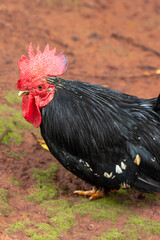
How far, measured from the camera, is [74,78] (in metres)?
7.58

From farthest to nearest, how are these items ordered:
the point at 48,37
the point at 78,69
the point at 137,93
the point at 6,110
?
the point at 48,37, the point at 78,69, the point at 137,93, the point at 6,110

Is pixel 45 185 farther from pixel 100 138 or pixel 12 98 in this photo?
pixel 12 98

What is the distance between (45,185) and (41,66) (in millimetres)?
1567

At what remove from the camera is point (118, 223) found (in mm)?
3990

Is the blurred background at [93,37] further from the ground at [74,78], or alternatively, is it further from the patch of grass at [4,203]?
the patch of grass at [4,203]

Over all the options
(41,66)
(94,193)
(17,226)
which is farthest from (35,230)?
(41,66)

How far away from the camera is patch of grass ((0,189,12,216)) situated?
12.7 ft

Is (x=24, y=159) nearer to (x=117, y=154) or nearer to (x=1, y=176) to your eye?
(x=1, y=176)

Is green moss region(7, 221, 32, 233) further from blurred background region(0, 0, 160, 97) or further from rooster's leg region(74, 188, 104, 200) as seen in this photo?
blurred background region(0, 0, 160, 97)

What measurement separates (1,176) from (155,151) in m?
1.97

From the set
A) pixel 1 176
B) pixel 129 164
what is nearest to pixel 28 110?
pixel 1 176

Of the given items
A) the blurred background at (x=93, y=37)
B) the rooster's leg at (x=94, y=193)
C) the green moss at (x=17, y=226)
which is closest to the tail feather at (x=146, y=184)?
the rooster's leg at (x=94, y=193)

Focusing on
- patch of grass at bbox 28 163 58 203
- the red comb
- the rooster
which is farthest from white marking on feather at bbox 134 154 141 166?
the red comb

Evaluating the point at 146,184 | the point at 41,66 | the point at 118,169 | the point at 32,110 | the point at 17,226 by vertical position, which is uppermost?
the point at 41,66
